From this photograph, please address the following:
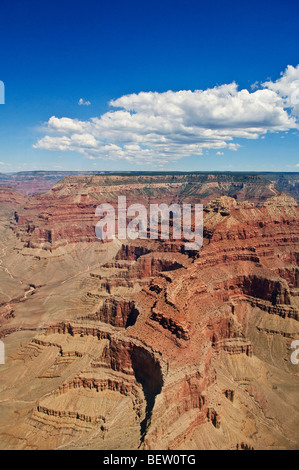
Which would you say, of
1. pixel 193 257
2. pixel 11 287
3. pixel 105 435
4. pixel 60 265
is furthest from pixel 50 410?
pixel 60 265

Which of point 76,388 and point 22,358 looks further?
point 22,358

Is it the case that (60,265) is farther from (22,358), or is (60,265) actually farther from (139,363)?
(139,363)

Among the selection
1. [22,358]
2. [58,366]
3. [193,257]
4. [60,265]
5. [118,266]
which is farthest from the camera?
[60,265]

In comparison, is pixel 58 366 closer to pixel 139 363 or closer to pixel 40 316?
pixel 139 363

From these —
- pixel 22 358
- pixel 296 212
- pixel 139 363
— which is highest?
pixel 296 212

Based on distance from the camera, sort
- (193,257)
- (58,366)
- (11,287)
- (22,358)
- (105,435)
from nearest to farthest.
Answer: (105,435), (58,366), (22,358), (193,257), (11,287)

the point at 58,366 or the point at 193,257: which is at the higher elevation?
the point at 193,257

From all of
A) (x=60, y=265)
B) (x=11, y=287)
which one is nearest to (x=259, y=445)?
(x=11, y=287)
